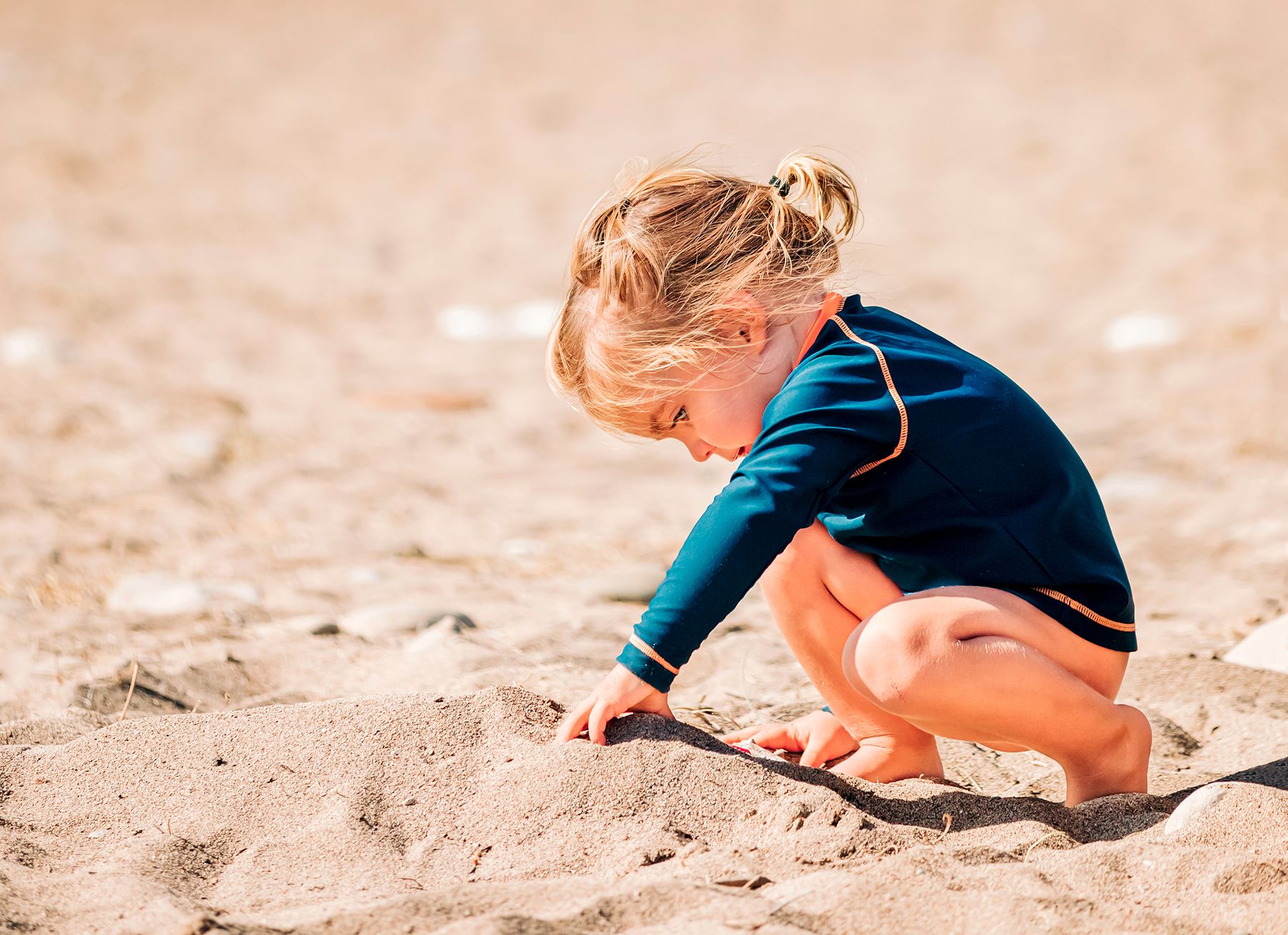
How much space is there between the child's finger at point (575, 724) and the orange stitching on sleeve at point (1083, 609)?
734 mm

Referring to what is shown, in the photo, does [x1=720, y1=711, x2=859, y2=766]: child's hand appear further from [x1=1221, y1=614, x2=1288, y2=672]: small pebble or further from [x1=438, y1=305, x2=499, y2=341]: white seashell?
[x1=438, y1=305, x2=499, y2=341]: white seashell

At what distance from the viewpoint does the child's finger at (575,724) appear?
201 cm

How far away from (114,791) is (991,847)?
1.35m

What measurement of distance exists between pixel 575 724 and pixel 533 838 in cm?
22

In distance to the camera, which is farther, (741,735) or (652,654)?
(741,735)

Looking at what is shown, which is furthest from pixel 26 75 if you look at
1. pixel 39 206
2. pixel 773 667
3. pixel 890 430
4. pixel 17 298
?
pixel 890 430

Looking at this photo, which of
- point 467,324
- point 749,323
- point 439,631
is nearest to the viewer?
point 749,323

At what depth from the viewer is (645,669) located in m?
1.95

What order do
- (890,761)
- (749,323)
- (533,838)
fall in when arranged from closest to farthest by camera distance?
(533,838), (749,323), (890,761)

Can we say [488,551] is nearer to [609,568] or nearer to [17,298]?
[609,568]

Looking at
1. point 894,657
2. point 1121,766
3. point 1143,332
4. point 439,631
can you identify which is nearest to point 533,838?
point 894,657

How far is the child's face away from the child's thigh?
375 mm

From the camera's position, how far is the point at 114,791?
199 centimetres

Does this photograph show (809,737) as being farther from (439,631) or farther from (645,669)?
(439,631)
